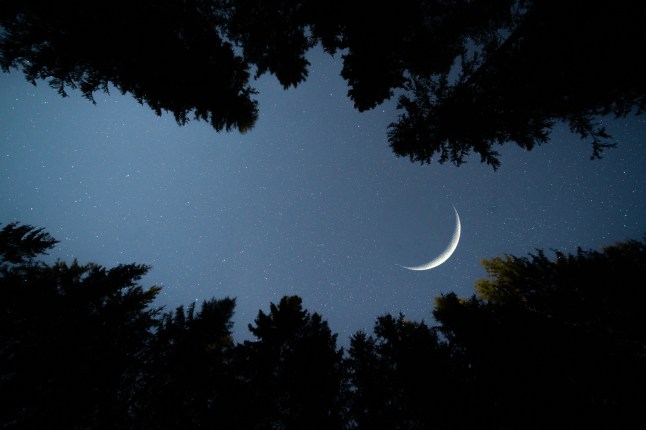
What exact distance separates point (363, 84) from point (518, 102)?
436 centimetres

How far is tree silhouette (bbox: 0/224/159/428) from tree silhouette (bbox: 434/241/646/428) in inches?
526

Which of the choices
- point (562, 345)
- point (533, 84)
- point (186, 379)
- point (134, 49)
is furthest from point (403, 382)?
point (134, 49)

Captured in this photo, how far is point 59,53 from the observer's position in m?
5.86

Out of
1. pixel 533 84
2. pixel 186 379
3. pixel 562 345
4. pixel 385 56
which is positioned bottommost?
pixel 186 379

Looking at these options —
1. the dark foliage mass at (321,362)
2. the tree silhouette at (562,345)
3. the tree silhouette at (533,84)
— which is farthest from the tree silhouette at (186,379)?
the tree silhouette at (533,84)

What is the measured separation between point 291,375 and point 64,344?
28.5ft

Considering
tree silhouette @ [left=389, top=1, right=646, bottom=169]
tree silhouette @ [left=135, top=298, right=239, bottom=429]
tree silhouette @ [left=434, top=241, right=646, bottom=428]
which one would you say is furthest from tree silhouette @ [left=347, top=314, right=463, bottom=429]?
tree silhouette @ [left=389, top=1, right=646, bottom=169]

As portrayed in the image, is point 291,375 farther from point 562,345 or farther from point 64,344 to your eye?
point 562,345

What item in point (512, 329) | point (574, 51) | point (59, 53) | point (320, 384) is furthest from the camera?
point (512, 329)

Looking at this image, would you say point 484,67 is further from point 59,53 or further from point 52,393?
point 52,393

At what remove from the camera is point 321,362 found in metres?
9.38

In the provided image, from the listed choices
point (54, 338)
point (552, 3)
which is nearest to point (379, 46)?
point (552, 3)

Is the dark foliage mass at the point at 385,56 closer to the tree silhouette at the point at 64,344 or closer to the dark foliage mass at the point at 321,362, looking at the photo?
the dark foliage mass at the point at 321,362

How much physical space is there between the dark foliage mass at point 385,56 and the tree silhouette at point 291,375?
8.59 m
